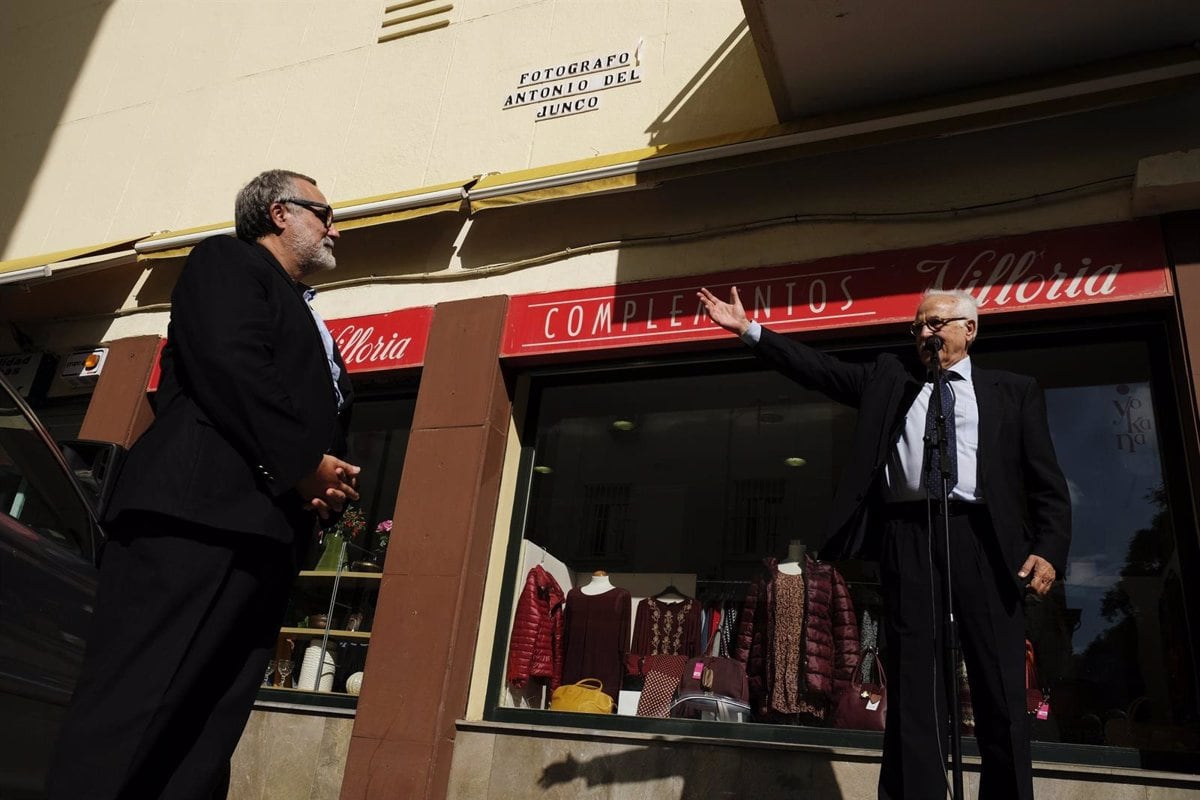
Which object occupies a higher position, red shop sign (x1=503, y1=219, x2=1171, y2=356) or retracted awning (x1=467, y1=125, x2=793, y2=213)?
retracted awning (x1=467, y1=125, x2=793, y2=213)

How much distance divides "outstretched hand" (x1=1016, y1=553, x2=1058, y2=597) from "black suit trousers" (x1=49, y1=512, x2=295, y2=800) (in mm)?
2474

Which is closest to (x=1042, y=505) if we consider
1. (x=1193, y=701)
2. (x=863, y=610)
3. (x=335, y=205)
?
(x=1193, y=701)

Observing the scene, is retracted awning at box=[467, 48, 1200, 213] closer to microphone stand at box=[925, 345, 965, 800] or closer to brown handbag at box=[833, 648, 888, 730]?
microphone stand at box=[925, 345, 965, 800]

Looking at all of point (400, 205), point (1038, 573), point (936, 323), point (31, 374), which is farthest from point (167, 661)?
point (31, 374)

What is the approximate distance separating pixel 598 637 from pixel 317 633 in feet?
6.83

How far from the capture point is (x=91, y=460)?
3.92 m

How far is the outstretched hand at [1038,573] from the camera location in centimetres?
336

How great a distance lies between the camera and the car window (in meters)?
3.25

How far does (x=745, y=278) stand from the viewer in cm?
632

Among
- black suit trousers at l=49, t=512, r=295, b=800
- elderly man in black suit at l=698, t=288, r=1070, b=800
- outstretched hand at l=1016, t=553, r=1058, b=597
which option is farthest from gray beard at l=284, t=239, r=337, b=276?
outstretched hand at l=1016, t=553, r=1058, b=597

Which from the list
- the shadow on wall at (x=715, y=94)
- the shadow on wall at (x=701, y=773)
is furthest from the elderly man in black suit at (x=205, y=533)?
A: the shadow on wall at (x=715, y=94)

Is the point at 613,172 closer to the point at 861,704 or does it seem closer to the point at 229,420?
the point at 861,704

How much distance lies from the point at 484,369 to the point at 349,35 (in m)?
4.37

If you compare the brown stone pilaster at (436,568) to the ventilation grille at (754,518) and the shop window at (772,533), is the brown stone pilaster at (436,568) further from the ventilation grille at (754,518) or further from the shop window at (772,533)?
the ventilation grille at (754,518)
